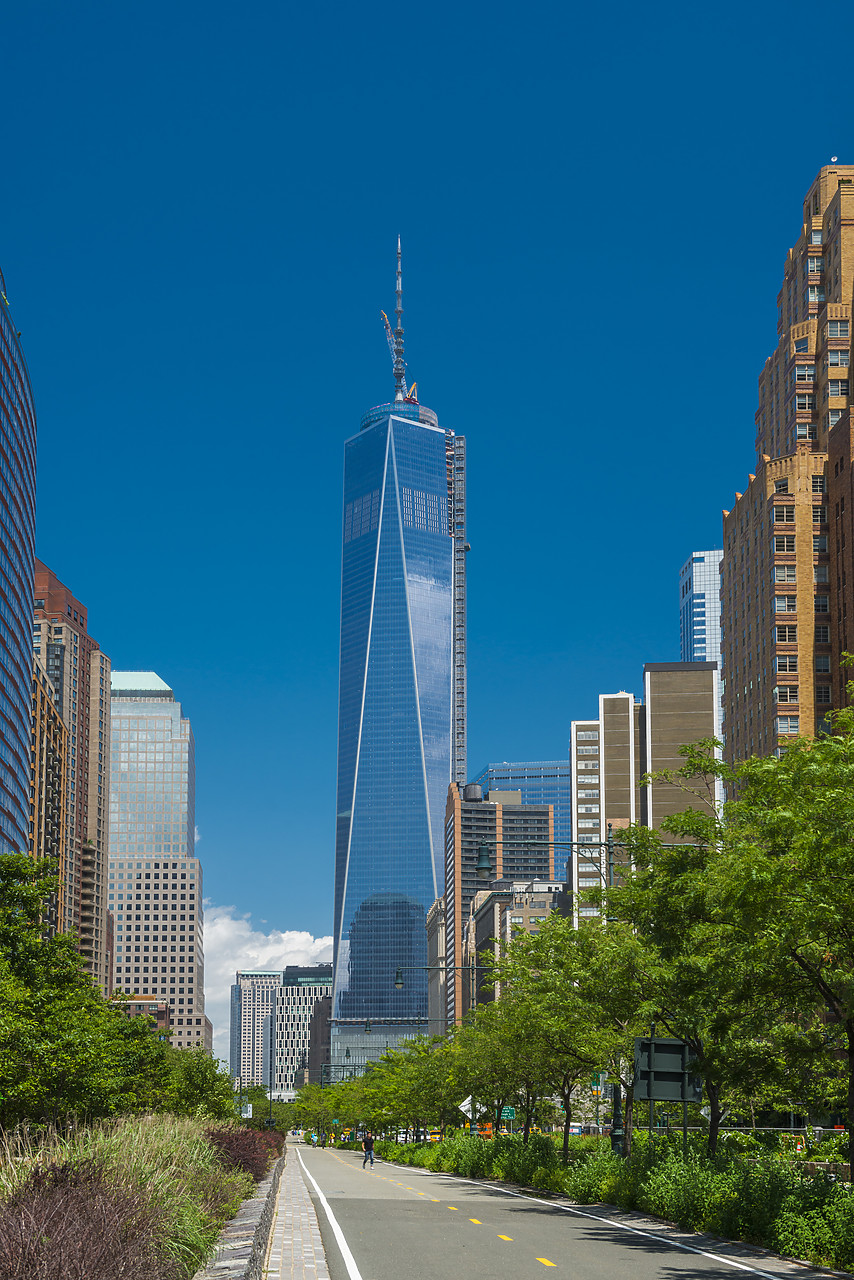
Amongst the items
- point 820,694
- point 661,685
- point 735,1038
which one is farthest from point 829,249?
point 735,1038

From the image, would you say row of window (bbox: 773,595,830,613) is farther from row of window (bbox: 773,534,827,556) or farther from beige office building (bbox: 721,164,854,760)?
row of window (bbox: 773,534,827,556)

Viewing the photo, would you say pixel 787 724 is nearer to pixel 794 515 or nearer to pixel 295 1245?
pixel 794 515

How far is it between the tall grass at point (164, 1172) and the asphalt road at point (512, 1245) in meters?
2.07

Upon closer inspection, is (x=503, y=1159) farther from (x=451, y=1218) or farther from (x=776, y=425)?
(x=776, y=425)

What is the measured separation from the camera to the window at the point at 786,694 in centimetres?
10631

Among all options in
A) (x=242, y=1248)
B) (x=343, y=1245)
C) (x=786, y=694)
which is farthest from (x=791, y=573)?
(x=242, y=1248)

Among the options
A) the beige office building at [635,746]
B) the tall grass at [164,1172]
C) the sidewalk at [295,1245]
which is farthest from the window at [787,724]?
the tall grass at [164,1172]

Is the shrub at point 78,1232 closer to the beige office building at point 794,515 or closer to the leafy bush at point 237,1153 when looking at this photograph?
the leafy bush at point 237,1153

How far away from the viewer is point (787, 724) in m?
105

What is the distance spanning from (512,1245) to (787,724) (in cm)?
8709

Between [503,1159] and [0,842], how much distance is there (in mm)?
82773

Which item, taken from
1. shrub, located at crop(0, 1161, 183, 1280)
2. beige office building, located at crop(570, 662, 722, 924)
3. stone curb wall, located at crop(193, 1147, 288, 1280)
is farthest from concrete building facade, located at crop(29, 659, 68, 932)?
shrub, located at crop(0, 1161, 183, 1280)

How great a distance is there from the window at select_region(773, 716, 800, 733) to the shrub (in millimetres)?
94956

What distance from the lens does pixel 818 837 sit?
18.5 meters
